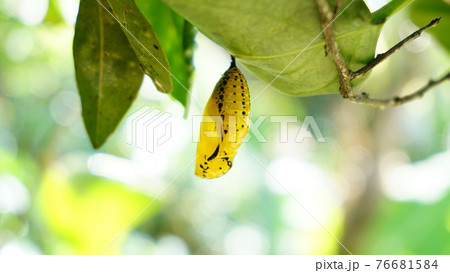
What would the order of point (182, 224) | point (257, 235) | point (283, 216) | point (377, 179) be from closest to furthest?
point (377, 179), point (283, 216), point (257, 235), point (182, 224)

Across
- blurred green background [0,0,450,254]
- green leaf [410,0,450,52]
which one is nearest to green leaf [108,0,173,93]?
green leaf [410,0,450,52]

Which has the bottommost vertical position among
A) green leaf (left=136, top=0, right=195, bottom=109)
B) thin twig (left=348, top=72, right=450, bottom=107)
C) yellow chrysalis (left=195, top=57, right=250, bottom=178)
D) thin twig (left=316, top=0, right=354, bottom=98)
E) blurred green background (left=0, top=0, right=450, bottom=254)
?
thin twig (left=316, top=0, right=354, bottom=98)

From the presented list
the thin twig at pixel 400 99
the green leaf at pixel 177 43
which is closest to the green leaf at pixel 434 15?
the thin twig at pixel 400 99

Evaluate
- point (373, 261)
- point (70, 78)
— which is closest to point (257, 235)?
point (70, 78)

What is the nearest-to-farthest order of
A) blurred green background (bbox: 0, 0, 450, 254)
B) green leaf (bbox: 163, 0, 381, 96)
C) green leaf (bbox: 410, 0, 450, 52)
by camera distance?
green leaf (bbox: 163, 0, 381, 96) < green leaf (bbox: 410, 0, 450, 52) < blurred green background (bbox: 0, 0, 450, 254)

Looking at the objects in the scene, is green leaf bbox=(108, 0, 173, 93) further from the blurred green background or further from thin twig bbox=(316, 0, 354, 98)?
the blurred green background

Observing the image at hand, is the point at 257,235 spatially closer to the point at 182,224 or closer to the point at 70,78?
the point at 182,224

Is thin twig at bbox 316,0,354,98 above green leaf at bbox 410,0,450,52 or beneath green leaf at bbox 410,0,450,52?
beneath
